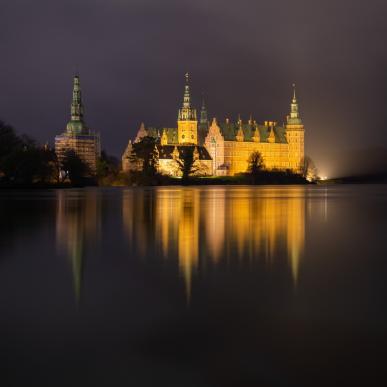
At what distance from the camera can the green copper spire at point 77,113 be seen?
142 meters

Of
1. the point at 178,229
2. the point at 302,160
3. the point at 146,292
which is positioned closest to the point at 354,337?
the point at 146,292

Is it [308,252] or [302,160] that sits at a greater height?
[302,160]

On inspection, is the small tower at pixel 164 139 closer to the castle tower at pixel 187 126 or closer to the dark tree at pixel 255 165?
the castle tower at pixel 187 126

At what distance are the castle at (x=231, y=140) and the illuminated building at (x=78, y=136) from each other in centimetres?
984

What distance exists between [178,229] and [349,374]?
14114 millimetres

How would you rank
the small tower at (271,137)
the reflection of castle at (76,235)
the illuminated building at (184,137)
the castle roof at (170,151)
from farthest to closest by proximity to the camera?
the small tower at (271,137) → the illuminated building at (184,137) → the castle roof at (170,151) → the reflection of castle at (76,235)

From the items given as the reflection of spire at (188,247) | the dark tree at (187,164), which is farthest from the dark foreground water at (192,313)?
the dark tree at (187,164)

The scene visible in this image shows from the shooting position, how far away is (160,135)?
14138 cm

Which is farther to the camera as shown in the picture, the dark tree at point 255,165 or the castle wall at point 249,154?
the castle wall at point 249,154

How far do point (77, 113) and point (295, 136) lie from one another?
5099cm

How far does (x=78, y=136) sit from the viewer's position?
140 m

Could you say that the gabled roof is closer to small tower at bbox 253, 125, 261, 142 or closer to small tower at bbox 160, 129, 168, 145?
small tower at bbox 253, 125, 261, 142

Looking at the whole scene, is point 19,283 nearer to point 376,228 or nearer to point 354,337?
point 354,337

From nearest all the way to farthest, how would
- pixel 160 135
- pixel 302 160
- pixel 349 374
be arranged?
pixel 349 374
pixel 160 135
pixel 302 160
